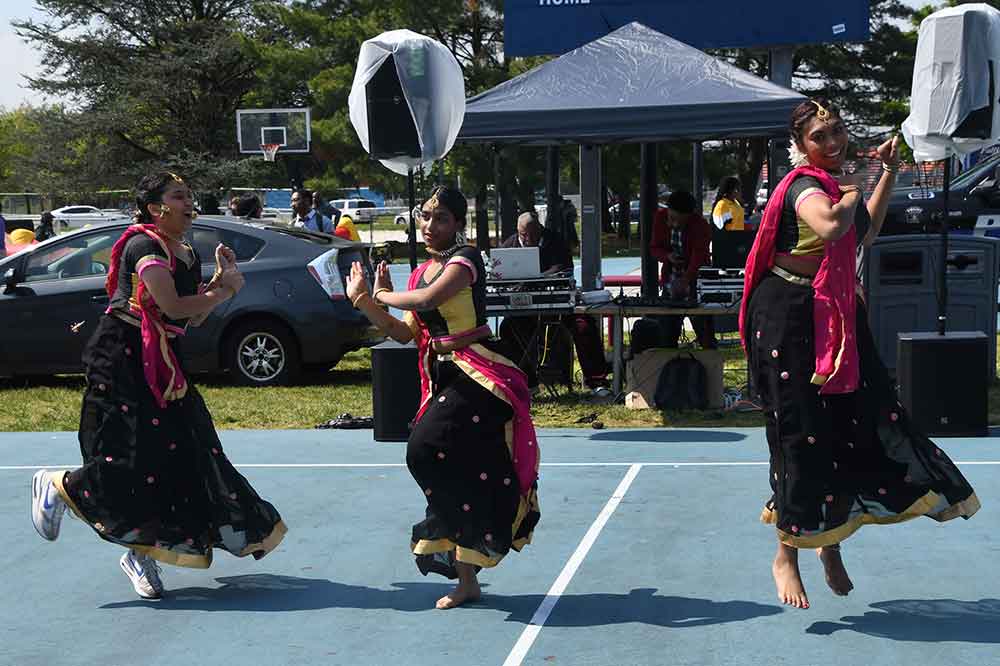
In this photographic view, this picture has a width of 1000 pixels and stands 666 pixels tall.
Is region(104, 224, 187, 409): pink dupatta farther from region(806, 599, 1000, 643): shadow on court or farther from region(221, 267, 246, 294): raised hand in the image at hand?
region(806, 599, 1000, 643): shadow on court

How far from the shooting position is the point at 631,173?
35156mm

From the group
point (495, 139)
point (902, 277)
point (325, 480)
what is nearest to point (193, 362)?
point (495, 139)

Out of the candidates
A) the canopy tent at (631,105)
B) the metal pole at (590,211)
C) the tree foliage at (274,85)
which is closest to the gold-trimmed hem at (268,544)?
the canopy tent at (631,105)

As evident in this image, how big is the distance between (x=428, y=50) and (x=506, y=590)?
16.7 ft

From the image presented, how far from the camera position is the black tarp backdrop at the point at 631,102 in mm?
10984

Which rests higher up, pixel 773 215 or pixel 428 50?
pixel 428 50

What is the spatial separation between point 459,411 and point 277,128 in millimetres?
29590

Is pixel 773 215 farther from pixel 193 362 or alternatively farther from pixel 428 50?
pixel 193 362

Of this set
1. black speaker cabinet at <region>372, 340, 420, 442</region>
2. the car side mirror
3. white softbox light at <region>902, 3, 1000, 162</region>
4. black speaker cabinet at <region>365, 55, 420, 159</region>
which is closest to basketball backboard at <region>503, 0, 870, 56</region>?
white softbox light at <region>902, 3, 1000, 162</region>

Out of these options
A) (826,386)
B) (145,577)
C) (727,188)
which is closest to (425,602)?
(145,577)

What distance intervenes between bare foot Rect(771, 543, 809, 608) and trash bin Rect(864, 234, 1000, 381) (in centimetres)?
653

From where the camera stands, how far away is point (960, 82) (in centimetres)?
966

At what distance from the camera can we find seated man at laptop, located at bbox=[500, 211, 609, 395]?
1198 cm

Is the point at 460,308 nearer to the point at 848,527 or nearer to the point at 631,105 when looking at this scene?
the point at 848,527
